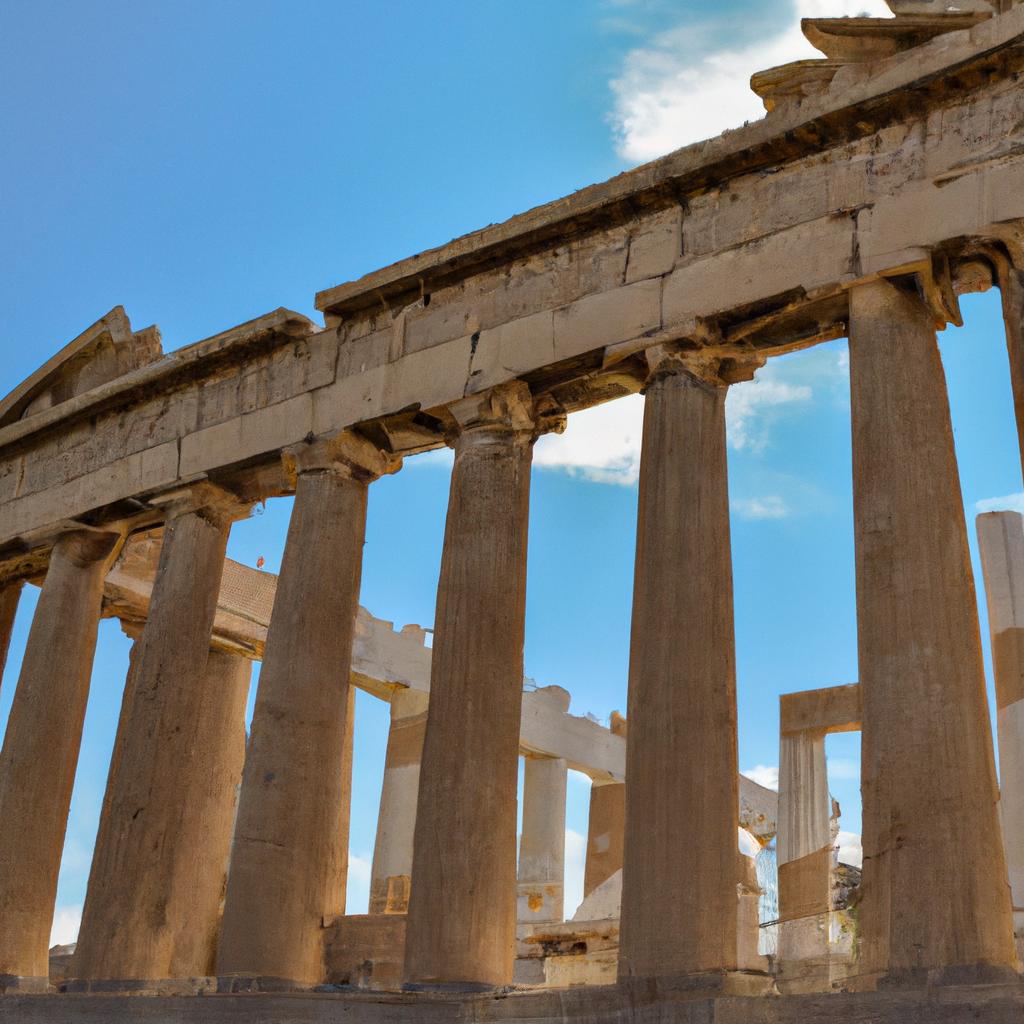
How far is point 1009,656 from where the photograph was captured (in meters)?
22.5

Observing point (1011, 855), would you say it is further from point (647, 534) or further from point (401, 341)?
point (401, 341)

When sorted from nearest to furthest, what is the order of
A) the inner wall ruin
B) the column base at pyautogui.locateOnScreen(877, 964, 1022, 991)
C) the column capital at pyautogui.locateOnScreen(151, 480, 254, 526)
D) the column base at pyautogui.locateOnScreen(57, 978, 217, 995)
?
the column base at pyautogui.locateOnScreen(877, 964, 1022, 991) < the inner wall ruin < the column base at pyautogui.locateOnScreen(57, 978, 217, 995) < the column capital at pyautogui.locateOnScreen(151, 480, 254, 526)

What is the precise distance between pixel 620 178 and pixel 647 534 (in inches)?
181

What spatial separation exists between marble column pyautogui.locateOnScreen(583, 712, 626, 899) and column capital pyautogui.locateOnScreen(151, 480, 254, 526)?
35.4 feet

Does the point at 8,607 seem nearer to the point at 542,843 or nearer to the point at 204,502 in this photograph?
the point at 204,502

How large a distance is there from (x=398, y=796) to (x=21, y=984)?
9274 mm

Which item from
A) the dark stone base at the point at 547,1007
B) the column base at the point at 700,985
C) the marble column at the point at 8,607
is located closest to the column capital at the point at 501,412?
the dark stone base at the point at 547,1007

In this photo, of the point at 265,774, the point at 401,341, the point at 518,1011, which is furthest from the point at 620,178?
the point at 518,1011

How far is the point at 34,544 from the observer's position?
2258 centimetres

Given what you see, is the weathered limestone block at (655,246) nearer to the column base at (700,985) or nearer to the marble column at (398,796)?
the column base at (700,985)

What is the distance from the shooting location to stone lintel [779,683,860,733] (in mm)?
24938

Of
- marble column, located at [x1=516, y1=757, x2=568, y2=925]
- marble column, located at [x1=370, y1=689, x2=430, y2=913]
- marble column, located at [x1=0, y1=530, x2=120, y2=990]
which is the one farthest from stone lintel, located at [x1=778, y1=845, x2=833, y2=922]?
marble column, located at [x1=0, y1=530, x2=120, y2=990]

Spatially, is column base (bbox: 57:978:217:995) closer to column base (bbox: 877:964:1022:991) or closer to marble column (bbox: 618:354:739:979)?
marble column (bbox: 618:354:739:979)

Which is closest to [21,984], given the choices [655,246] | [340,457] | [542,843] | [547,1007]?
[340,457]
